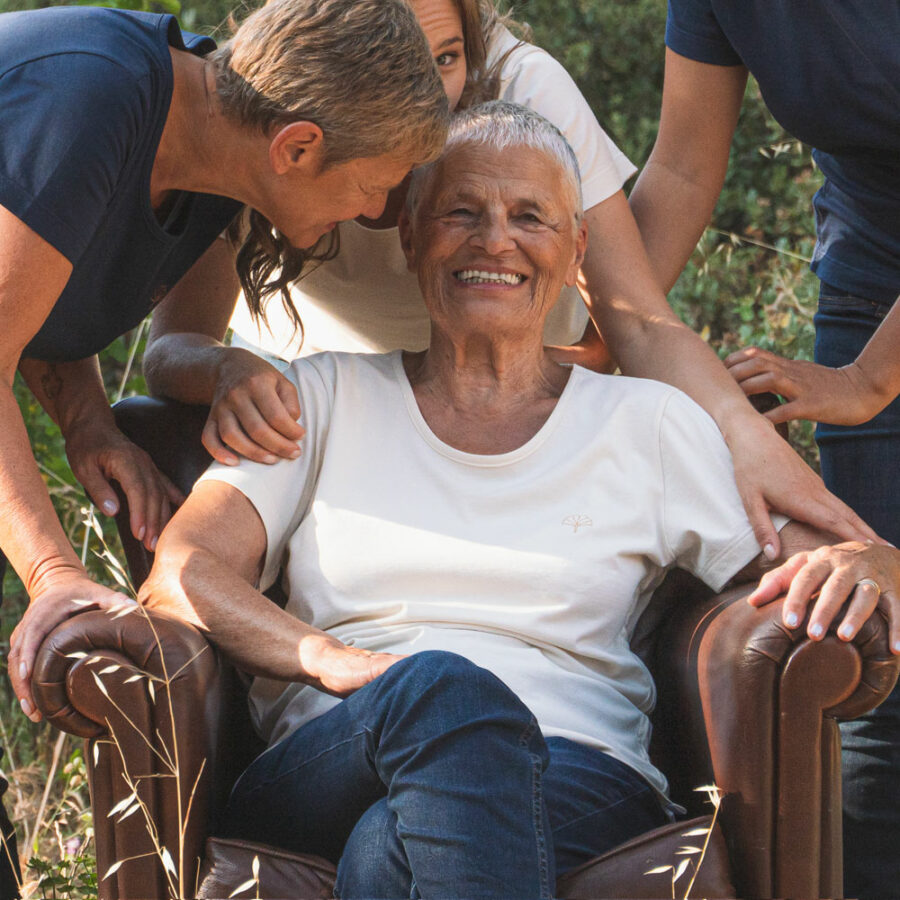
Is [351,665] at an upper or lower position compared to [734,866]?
upper

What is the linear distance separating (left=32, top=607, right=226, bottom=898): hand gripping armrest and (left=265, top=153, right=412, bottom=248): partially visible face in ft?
2.18

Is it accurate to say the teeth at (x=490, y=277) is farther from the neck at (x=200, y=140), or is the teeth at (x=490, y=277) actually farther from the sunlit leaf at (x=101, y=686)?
the sunlit leaf at (x=101, y=686)

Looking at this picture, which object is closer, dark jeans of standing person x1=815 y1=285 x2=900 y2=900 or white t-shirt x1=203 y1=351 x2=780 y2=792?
white t-shirt x1=203 y1=351 x2=780 y2=792

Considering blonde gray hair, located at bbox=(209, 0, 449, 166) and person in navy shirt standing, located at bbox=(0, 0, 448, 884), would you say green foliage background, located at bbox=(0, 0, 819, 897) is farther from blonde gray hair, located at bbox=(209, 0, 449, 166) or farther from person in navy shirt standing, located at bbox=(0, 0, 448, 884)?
blonde gray hair, located at bbox=(209, 0, 449, 166)

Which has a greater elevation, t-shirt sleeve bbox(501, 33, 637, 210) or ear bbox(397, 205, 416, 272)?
t-shirt sleeve bbox(501, 33, 637, 210)

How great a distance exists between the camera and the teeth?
2221mm

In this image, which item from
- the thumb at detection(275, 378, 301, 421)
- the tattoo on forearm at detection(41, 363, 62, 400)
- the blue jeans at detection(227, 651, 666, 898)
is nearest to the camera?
the blue jeans at detection(227, 651, 666, 898)

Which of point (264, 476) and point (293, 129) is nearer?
point (293, 129)

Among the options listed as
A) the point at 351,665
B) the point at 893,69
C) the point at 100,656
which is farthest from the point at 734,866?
the point at 893,69

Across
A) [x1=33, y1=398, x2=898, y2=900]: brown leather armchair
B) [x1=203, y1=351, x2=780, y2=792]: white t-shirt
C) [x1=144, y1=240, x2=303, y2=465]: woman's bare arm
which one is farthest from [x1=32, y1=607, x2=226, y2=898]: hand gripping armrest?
[x1=144, y1=240, x2=303, y2=465]: woman's bare arm

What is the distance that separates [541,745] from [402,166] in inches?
35.7

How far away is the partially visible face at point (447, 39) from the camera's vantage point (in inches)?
91.0

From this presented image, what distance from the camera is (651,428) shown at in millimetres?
2186

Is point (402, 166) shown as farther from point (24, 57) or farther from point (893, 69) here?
point (893, 69)
